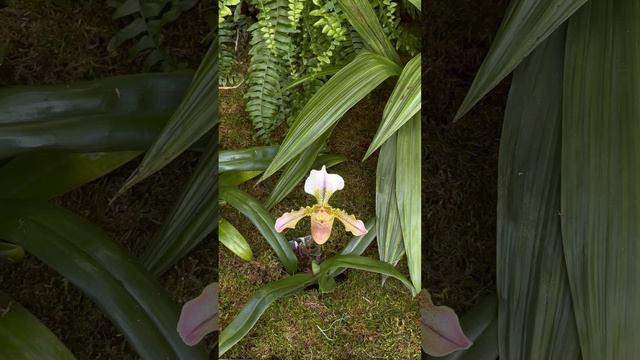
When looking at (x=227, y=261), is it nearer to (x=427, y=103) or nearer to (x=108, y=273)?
(x=108, y=273)

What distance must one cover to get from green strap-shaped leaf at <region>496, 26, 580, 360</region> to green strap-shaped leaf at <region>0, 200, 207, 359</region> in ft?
1.40

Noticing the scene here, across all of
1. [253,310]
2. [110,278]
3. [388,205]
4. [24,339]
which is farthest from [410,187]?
[24,339]

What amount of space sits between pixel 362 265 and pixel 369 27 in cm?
33

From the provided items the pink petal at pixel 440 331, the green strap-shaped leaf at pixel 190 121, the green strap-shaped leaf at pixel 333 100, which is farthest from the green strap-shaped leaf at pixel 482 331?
the green strap-shaped leaf at pixel 190 121

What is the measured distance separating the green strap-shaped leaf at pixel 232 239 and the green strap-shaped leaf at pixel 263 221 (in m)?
0.03

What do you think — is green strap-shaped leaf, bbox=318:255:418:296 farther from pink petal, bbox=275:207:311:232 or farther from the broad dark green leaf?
the broad dark green leaf

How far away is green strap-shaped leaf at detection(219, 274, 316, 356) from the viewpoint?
2.65ft

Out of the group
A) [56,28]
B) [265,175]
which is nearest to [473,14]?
[265,175]

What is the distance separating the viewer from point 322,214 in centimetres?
82

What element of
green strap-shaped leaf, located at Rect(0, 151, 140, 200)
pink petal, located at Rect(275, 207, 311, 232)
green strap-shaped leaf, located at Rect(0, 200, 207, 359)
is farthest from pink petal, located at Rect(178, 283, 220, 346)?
green strap-shaped leaf, located at Rect(0, 151, 140, 200)

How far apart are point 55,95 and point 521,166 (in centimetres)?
63

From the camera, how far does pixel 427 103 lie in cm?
88

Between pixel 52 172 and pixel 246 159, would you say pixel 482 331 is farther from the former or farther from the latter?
pixel 52 172

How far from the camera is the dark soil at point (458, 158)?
0.87 m
